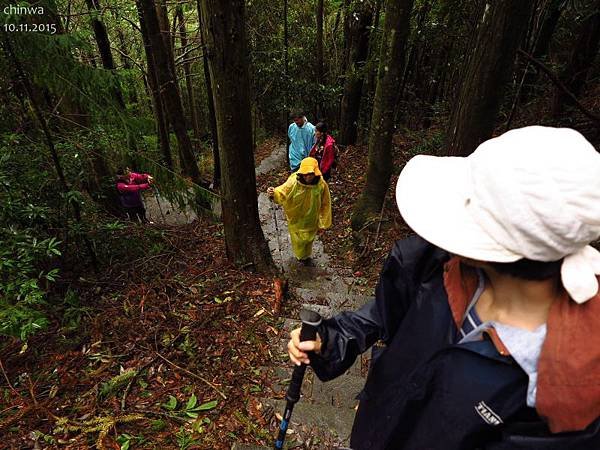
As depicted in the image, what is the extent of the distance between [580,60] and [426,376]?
30.4ft

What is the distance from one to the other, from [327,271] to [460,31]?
7693 millimetres

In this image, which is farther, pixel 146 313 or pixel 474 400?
pixel 146 313

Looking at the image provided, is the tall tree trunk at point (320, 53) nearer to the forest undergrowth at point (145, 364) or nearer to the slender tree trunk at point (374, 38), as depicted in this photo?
the slender tree trunk at point (374, 38)

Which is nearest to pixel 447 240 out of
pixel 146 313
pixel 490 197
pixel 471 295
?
pixel 490 197

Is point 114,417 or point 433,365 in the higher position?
point 433,365

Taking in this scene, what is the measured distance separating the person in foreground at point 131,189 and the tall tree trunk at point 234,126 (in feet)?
11.2

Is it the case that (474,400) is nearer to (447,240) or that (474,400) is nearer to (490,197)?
(447,240)

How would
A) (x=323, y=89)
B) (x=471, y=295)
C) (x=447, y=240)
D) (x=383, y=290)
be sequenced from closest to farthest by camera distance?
(x=447, y=240) < (x=471, y=295) < (x=383, y=290) < (x=323, y=89)

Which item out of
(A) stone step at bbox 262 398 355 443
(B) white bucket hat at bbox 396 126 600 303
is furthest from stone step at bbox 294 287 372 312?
(B) white bucket hat at bbox 396 126 600 303

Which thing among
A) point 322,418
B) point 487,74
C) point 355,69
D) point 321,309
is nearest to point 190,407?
point 322,418

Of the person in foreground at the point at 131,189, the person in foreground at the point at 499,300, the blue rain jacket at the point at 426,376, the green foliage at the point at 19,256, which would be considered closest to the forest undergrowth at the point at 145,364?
the green foliage at the point at 19,256

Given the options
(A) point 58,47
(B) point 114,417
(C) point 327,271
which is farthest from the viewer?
(C) point 327,271

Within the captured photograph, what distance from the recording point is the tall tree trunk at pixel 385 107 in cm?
637

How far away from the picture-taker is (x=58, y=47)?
12.5 feet
